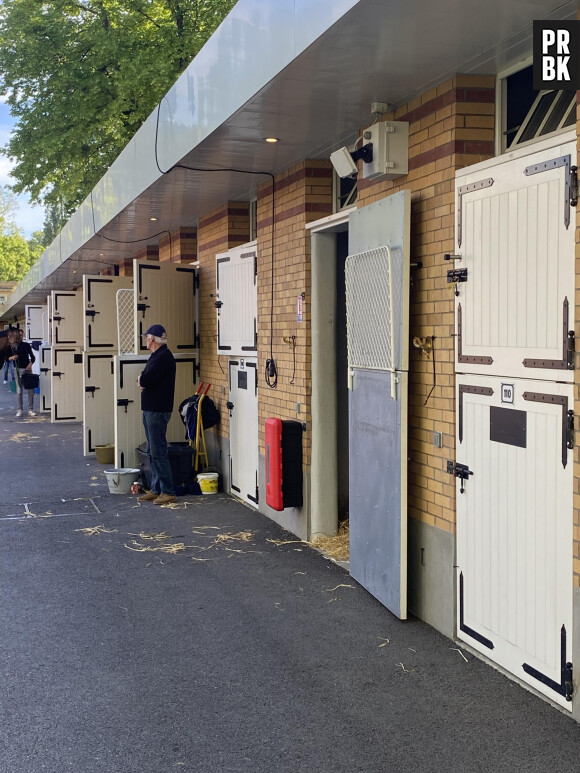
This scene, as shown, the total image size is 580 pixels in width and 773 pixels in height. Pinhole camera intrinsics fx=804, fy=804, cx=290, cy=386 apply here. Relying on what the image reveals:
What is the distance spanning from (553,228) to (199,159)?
13.6ft

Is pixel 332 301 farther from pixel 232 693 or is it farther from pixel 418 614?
pixel 232 693

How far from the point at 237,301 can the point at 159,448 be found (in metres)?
1.94

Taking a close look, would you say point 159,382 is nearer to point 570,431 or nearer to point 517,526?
point 517,526


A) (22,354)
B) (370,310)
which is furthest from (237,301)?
(22,354)

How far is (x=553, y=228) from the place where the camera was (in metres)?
4.07

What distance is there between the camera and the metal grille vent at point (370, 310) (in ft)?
18.1

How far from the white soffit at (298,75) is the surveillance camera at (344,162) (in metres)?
0.29

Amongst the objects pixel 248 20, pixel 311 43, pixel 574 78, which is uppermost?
pixel 248 20

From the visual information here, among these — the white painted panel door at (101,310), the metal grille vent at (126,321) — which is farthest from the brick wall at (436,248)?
the white painted panel door at (101,310)

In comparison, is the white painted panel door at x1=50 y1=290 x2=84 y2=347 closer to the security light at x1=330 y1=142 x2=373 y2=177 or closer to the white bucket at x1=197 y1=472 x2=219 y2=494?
the white bucket at x1=197 y1=472 x2=219 y2=494

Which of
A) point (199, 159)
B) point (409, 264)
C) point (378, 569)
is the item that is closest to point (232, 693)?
point (378, 569)

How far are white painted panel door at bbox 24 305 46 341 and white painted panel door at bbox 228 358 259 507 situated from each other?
17.9m

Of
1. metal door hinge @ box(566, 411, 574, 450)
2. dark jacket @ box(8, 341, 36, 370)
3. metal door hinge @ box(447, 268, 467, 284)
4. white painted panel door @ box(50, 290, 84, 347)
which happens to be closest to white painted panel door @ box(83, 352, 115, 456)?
white painted panel door @ box(50, 290, 84, 347)

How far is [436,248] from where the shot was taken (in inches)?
206
